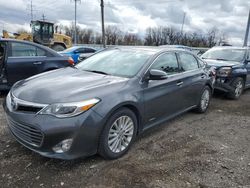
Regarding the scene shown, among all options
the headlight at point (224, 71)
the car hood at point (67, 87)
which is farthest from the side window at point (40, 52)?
the headlight at point (224, 71)

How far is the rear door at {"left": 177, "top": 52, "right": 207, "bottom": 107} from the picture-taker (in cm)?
476

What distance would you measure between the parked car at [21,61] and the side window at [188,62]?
3.37 m

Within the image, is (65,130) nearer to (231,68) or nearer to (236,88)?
(231,68)

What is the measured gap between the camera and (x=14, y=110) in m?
3.10

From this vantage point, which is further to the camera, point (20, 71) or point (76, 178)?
point (20, 71)

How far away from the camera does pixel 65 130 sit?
9.16 feet

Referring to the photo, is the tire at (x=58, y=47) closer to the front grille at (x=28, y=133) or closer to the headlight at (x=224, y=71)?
the headlight at (x=224, y=71)

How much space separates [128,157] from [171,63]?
1.91m

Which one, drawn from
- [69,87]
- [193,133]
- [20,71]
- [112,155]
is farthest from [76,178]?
[20,71]

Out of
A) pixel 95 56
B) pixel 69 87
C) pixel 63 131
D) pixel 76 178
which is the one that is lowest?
pixel 76 178

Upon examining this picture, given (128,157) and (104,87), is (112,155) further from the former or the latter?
(104,87)

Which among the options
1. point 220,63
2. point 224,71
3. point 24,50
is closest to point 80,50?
point 24,50

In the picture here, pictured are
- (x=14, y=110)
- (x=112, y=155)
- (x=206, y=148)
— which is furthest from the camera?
(x=206, y=148)

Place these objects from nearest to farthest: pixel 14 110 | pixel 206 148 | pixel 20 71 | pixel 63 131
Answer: pixel 63 131
pixel 14 110
pixel 206 148
pixel 20 71
